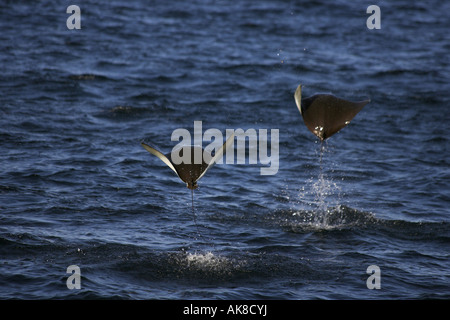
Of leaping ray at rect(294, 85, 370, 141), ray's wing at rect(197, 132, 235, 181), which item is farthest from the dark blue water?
leaping ray at rect(294, 85, 370, 141)

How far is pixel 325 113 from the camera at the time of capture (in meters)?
7.00

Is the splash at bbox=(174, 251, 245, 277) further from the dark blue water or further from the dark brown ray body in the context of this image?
the dark brown ray body

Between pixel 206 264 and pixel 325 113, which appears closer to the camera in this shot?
pixel 206 264

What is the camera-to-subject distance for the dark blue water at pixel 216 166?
255 inches

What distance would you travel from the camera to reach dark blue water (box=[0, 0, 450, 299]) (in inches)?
255

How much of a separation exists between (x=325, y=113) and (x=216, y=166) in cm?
337

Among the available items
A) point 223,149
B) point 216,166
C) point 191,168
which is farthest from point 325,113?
point 216,166

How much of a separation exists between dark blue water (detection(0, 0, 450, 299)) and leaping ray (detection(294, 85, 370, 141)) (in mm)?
1410

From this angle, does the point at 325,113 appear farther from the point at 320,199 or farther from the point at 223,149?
the point at 320,199

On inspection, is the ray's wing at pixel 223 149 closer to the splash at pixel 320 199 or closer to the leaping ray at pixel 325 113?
the leaping ray at pixel 325 113

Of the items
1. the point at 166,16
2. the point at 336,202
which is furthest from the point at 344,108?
the point at 166,16

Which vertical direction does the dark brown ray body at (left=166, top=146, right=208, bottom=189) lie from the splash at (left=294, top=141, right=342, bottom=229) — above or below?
above

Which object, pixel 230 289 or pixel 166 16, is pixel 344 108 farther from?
pixel 166 16
